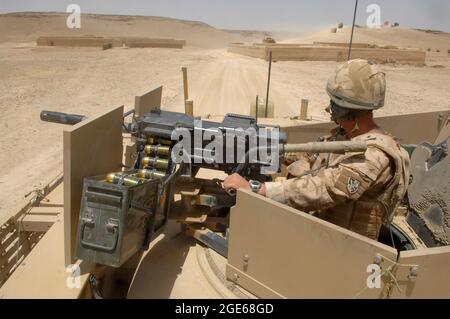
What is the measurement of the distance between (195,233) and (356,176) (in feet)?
4.20

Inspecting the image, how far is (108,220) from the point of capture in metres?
2.28

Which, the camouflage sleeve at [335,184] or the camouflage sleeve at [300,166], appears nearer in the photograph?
the camouflage sleeve at [335,184]

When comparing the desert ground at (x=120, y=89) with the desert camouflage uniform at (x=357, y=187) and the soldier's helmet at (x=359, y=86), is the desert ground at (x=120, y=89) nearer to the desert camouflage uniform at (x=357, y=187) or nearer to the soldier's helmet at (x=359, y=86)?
the desert camouflage uniform at (x=357, y=187)

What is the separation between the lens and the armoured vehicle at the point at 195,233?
2.10 m

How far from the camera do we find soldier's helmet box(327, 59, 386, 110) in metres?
2.65

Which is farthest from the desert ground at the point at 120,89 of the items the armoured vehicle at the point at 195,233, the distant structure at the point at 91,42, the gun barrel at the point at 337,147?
the gun barrel at the point at 337,147

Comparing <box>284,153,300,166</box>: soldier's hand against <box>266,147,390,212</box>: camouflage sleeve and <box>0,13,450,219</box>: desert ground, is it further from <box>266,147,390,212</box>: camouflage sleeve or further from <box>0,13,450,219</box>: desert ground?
<box>0,13,450,219</box>: desert ground

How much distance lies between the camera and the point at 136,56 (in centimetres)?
2636

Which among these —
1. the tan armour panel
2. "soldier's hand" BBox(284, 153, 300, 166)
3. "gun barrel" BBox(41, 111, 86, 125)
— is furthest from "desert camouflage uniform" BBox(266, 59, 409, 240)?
"gun barrel" BBox(41, 111, 86, 125)

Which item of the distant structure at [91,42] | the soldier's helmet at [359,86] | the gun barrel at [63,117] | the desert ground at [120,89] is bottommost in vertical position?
the desert ground at [120,89]

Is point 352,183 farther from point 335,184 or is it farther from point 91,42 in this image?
point 91,42

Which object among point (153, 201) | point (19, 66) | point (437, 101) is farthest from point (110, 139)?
point (19, 66)

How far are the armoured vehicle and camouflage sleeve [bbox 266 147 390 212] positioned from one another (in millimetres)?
160
